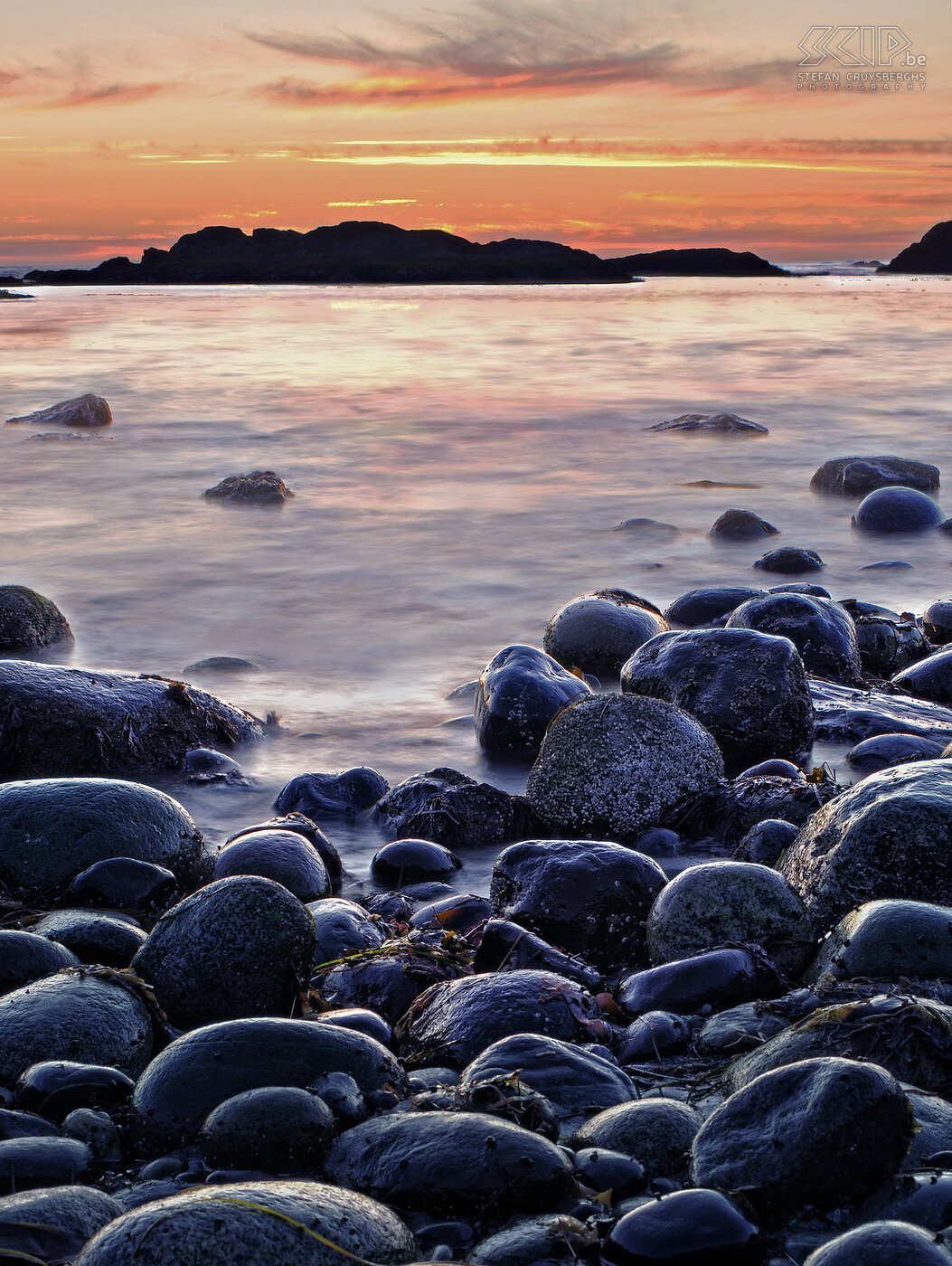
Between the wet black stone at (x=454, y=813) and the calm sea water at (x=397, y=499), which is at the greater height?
the calm sea water at (x=397, y=499)

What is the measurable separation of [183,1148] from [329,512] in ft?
37.1

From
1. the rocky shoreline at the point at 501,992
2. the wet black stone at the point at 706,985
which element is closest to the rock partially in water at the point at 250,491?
the rocky shoreline at the point at 501,992

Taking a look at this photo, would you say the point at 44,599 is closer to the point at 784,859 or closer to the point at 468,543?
the point at 468,543

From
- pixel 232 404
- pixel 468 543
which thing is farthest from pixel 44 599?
pixel 232 404

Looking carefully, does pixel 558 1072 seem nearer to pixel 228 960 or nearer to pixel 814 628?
pixel 228 960

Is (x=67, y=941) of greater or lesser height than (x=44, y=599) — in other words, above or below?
below

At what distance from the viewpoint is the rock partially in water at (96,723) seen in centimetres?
615

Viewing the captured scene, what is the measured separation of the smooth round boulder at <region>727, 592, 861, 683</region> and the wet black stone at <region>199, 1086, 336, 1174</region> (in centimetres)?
515

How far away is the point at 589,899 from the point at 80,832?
2.00 m

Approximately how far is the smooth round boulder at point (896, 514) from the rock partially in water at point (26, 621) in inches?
318

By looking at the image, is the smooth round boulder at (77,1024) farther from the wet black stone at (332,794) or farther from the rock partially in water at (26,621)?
the rock partially in water at (26,621)

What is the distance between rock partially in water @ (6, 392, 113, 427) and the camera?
19906 millimetres

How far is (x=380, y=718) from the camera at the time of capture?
24.0ft

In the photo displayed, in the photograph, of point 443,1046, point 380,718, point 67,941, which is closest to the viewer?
point 443,1046
